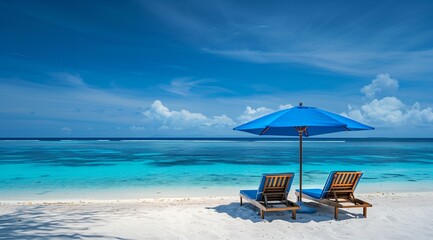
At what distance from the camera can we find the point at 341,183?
645 cm

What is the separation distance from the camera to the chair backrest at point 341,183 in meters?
6.33

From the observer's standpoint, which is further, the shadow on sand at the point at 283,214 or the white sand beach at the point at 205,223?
the shadow on sand at the point at 283,214

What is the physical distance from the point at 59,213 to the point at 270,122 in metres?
4.67

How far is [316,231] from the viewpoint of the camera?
A: 531 centimetres

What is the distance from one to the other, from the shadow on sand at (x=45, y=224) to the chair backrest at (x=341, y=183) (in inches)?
163

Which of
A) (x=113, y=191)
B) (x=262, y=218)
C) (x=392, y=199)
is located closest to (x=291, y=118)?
(x=262, y=218)

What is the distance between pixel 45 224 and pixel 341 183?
553 centimetres

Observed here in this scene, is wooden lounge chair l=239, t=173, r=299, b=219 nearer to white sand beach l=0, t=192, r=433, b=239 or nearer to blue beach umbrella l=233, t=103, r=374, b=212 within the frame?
white sand beach l=0, t=192, r=433, b=239

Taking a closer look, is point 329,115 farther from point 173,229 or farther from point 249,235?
point 173,229

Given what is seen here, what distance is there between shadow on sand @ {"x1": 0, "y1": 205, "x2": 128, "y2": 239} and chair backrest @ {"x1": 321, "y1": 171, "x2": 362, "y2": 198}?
4134mm

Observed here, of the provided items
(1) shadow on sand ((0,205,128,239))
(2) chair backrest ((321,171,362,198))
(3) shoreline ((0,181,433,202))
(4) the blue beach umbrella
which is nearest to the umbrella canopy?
(4) the blue beach umbrella

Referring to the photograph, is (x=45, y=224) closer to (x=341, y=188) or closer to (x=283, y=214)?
(x=283, y=214)

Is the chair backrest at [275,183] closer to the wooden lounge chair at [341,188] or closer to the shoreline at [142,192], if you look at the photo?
the wooden lounge chair at [341,188]

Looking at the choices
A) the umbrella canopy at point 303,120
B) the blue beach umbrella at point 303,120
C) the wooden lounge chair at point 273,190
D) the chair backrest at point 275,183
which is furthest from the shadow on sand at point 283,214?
the umbrella canopy at point 303,120
